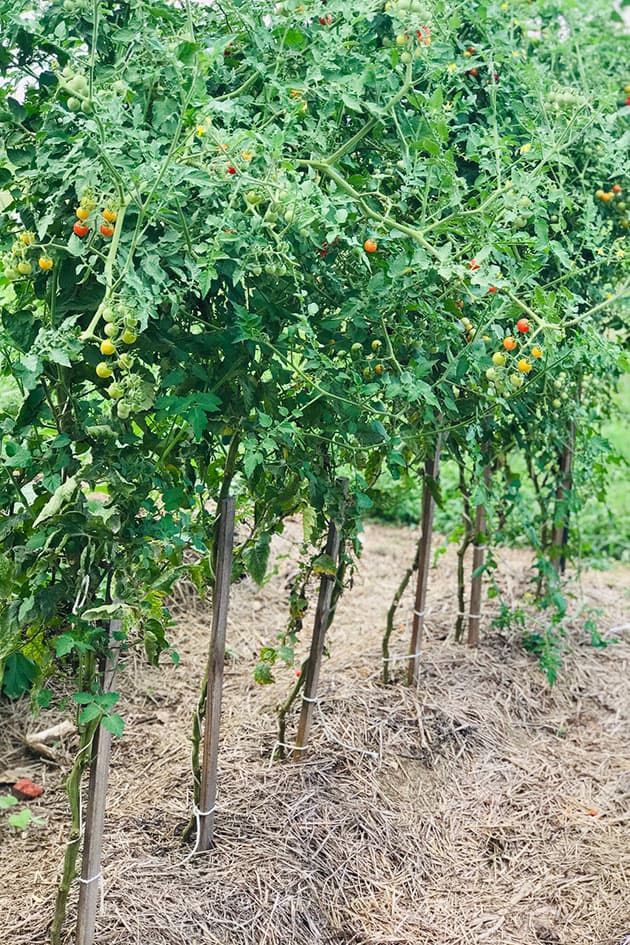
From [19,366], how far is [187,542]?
574 mm

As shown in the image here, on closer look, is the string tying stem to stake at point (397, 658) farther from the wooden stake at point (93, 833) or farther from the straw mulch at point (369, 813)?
the wooden stake at point (93, 833)

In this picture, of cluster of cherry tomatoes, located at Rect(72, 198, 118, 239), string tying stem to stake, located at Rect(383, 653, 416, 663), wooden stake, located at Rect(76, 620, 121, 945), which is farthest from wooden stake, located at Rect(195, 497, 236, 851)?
string tying stem to stake, located at Rect(383, 653, 416, 663)

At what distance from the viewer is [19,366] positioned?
1.74 metres

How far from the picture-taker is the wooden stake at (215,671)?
2.34m

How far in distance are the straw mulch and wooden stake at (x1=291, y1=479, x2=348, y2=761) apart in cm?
7

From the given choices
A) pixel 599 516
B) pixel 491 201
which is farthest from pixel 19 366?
pixel 599 516

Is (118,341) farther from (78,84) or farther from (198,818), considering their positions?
(198,818)

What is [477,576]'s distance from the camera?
3.63 meters

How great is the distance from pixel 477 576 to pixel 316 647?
1077 millimetres

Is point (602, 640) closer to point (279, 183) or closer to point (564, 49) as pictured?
point (564, 49)

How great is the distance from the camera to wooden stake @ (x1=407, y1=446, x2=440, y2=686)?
3.23 m

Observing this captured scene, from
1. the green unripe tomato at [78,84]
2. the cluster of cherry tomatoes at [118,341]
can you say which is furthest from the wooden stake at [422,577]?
the green unripe tomato at [78,84]

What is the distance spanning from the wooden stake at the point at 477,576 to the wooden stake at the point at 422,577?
39cm

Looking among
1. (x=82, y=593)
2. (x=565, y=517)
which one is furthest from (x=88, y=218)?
(x=565, y=517)
